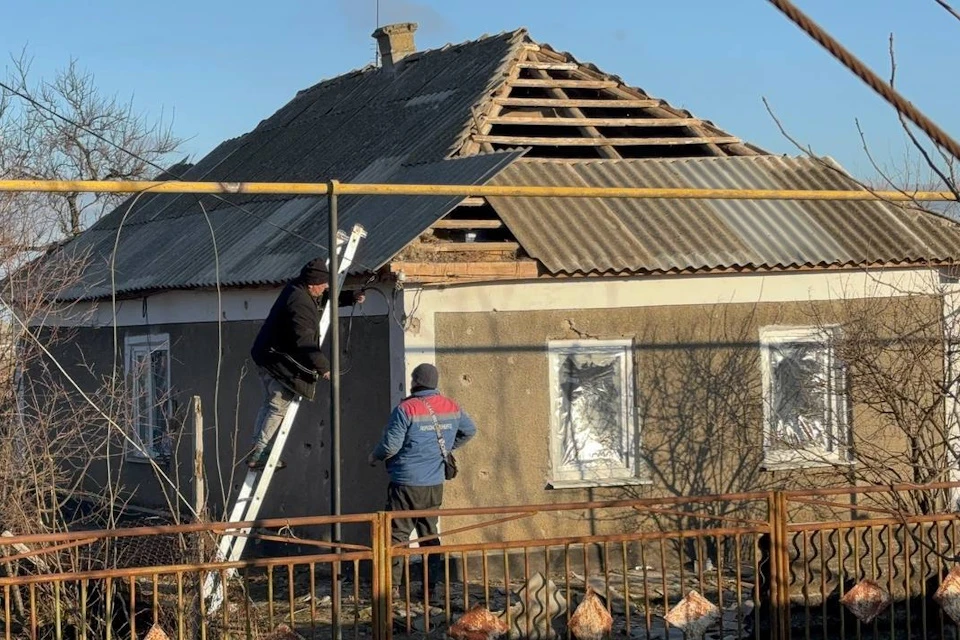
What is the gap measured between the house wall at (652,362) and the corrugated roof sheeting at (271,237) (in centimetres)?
66

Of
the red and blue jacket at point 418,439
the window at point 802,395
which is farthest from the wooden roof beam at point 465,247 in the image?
the window at point 802,395

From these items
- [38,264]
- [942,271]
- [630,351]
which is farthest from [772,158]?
[38,264]

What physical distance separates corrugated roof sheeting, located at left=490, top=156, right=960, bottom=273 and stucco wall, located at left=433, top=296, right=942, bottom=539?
0.41 m

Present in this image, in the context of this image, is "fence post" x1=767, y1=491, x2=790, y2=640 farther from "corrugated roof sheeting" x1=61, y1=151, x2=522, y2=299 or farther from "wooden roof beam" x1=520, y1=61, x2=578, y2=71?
"wooden roof beam" x1=520, y1=61, x2=578, y2=71

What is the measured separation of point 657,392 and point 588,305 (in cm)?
93

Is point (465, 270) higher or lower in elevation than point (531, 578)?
higher

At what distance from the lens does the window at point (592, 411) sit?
10445 millimetres

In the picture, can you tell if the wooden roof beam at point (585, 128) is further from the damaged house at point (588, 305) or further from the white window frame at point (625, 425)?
the white window frame at point (625, 425)

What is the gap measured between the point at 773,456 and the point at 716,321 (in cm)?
121

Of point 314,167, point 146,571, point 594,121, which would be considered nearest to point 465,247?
point 594,121

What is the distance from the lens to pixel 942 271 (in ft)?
37.1

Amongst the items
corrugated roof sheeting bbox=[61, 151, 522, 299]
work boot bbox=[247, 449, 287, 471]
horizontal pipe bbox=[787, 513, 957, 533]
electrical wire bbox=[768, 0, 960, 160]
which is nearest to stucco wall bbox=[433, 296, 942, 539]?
corrugated roof sheeting bbox=[61, 151, 522, 299]

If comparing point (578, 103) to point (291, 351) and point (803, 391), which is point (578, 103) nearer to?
point (803, 391)

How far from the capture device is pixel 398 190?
7.79 meters
